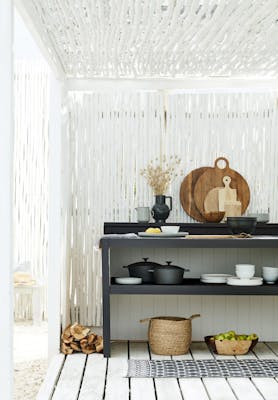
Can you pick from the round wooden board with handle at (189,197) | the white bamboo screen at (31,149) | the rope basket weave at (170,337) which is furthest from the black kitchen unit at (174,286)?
the white bamboo screen at (31,149)

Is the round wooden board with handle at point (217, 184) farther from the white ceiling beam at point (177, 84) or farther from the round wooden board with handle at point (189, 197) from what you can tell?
the white ceiling beam at point (177, 84)

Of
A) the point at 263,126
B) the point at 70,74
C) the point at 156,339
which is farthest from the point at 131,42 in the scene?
the point at 156,339

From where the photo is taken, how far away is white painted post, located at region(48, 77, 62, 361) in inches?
244

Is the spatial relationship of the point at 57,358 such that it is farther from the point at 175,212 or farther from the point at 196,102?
the point at 196,102

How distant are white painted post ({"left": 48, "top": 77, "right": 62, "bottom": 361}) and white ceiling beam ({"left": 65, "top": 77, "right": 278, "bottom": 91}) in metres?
0.64

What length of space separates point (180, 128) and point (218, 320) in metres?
1.80

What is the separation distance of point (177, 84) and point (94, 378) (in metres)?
2.92

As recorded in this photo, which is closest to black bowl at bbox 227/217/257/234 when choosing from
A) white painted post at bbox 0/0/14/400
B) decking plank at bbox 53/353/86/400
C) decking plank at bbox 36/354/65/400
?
decking plank at bbox 53/353/86/400

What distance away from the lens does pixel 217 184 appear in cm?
673

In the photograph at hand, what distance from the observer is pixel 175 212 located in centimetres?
678

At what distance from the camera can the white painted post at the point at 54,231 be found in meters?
6.21

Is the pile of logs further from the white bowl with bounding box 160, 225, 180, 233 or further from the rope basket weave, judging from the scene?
the white bowl with bounding box 160, 225, 180, 233

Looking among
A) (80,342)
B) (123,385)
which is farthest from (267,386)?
(80,342)

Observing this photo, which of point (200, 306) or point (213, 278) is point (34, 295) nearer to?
point (200, 306)
